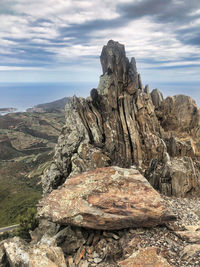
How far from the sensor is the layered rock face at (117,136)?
94.3 feet

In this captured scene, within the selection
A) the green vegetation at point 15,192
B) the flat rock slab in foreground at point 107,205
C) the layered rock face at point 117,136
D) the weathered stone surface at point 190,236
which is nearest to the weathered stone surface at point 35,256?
the flat rock slab in foreground at point 107,205

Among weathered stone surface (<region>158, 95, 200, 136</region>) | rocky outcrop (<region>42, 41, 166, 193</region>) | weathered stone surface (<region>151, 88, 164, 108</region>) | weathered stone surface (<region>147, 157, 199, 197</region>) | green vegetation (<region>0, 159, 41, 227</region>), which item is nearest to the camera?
A: weathered stone surface (<region>147, 157, 199, 197</region>)

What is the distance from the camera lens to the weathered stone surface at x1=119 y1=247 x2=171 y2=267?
564 inches

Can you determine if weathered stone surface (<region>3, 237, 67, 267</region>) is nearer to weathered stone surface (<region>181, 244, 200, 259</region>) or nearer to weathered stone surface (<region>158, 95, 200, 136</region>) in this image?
weathered stone surface (<region>181, 244, 200, 259</region>)

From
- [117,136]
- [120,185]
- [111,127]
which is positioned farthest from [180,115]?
[120,185]

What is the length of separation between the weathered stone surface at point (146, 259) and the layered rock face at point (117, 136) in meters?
12.0

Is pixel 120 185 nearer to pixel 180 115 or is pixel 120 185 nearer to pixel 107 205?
pixel 107 205

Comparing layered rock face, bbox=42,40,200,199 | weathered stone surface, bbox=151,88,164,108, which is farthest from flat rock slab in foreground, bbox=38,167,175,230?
weathered stone surface, bbox=151,88,164,108

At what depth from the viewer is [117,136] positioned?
3078 cm

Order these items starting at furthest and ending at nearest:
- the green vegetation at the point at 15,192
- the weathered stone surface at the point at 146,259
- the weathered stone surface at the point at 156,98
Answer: the green vegetation at the point at 15,192 < the weathered stone surface at the point at 156,98 < the weathered stone surface at the point at 146,259

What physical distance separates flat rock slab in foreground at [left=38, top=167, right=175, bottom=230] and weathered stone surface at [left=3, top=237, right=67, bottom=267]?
8.55 feet

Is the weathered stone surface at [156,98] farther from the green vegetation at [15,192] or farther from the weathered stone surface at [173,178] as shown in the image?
the green vegetation at [15,192]

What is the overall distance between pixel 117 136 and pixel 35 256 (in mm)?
19725

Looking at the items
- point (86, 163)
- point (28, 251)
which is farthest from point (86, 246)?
point (86, 163)
